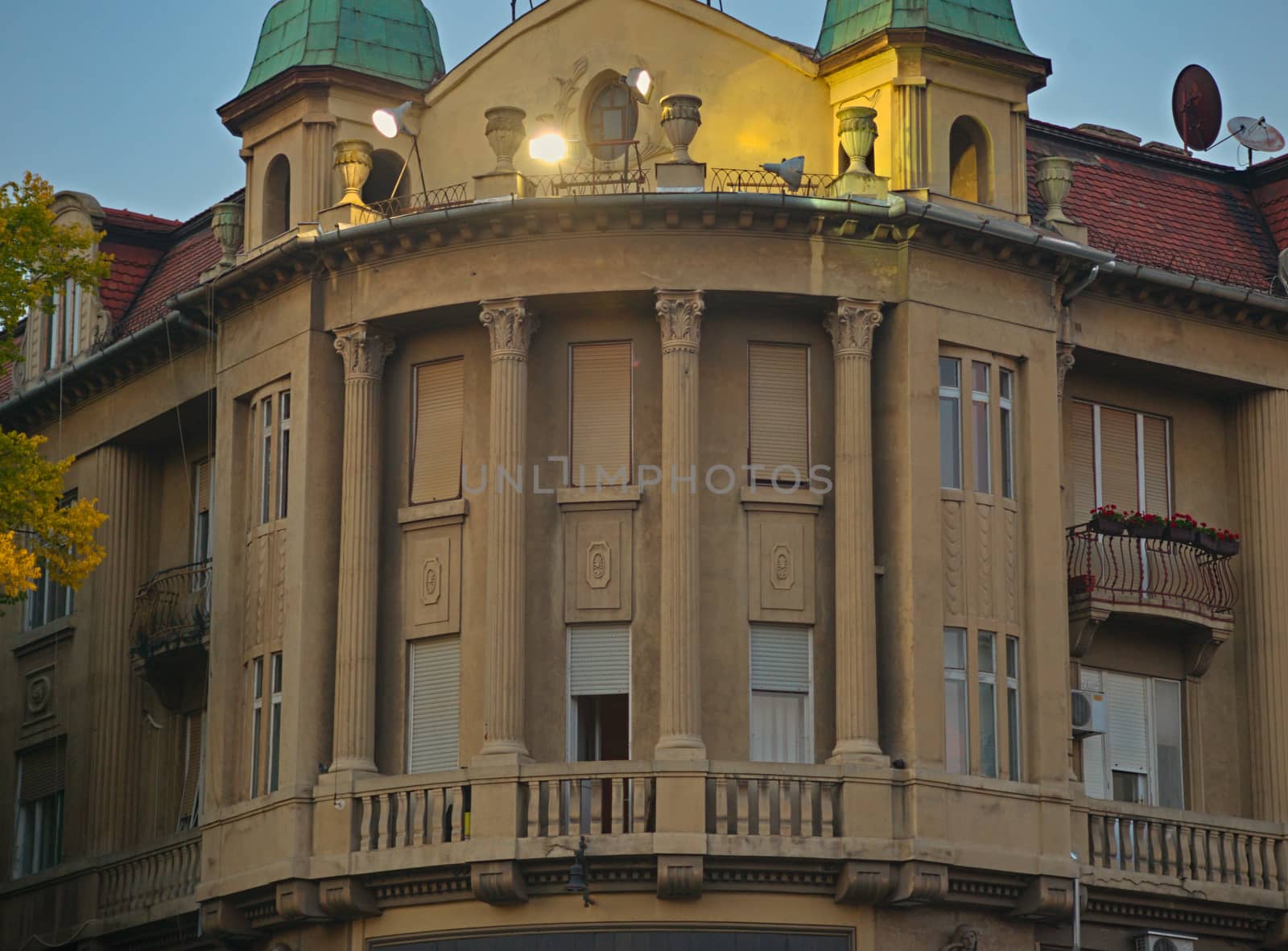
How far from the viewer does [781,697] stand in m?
39.3

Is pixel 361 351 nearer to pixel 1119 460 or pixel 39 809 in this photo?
pixel 1119 460

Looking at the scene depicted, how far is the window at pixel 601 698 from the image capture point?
128 feet

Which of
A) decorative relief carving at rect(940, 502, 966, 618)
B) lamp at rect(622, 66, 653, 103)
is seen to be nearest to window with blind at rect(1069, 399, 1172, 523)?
decorative relief carving at rect(940, 502, 966, 618)

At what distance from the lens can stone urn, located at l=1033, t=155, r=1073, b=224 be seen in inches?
1650

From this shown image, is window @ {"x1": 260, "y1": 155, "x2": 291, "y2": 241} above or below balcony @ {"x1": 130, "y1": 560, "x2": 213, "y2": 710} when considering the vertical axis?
above

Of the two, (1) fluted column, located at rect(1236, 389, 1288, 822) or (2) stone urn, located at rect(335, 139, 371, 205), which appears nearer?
(2) stone urn, located at rect(335, 139, 371, 205)

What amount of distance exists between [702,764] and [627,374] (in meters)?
5.58

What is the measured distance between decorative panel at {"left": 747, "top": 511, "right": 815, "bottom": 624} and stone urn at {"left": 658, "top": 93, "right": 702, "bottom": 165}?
4.82 m

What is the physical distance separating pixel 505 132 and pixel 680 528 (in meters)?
5.91

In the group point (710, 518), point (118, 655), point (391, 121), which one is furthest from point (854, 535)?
point (118, 655)

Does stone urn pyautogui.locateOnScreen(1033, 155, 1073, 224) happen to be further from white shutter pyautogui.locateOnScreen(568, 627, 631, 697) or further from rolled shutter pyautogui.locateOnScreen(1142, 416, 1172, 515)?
white shutter pyautogui.locateOnScreen(568, 627, 631, 697)

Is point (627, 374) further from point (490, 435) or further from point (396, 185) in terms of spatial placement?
point (396, 185)

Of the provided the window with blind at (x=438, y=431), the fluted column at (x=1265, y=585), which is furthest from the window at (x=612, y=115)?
the fluted column at (x=1265, y=585)

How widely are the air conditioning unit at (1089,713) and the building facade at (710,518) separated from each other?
0.07 meters
